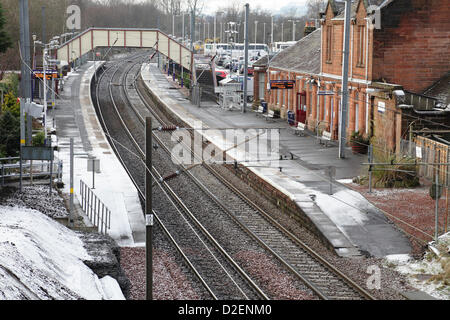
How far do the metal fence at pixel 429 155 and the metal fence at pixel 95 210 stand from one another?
424 inches

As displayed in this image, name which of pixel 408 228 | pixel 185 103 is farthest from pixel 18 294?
pixel 185 103

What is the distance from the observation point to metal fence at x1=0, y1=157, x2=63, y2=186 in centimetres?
2627

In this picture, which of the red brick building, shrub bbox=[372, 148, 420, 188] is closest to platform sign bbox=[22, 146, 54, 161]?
shrub bbox=[372, 148, 420, 188]

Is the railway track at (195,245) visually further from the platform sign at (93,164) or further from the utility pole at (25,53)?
the utility pole at (25,53)

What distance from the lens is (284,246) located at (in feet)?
69.9

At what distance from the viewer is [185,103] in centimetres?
5747

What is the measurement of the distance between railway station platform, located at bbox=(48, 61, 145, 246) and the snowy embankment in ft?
10.5

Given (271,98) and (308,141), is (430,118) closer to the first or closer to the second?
(308,141)

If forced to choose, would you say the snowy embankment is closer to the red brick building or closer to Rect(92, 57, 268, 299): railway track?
Rect(92, 57, 268, 299): railway track

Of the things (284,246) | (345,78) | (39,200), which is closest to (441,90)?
(345,78)

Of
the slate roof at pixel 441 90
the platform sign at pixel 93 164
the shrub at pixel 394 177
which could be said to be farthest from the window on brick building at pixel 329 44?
the platform sign at pixel 93 164

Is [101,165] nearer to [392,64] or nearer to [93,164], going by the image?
[93,164]

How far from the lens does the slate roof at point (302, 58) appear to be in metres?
44.1

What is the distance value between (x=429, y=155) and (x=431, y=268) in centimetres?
896
